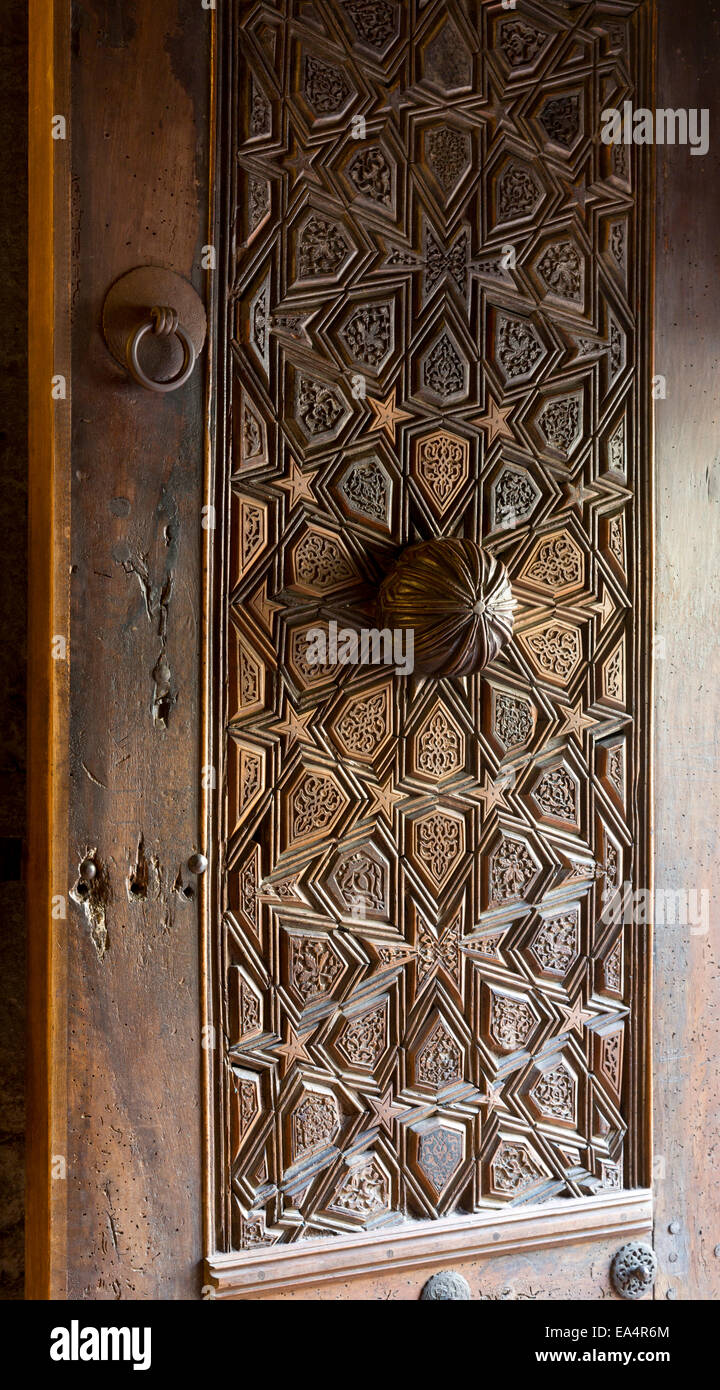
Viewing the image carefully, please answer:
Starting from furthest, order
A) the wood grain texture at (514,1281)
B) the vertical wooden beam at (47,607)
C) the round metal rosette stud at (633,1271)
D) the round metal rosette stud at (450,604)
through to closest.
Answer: the round metal rosette stud at (633,1271)
the wood grain texture at (514,1281)
the round metal rosette stud at (450,604)
the vertical wooden beam at (47,607)

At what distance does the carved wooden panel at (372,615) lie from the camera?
2.11 metres

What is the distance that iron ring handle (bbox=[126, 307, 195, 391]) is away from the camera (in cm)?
195

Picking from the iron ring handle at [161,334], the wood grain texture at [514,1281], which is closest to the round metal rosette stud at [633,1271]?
the wood grain texture at [514,1281]

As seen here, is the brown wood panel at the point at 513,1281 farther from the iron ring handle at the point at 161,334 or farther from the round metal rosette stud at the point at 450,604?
the iron ring handle at the point at 161,334

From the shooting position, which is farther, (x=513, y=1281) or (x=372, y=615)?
(x=513, y=1281)

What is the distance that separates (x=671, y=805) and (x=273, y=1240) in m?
1.40

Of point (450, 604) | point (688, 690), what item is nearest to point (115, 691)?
point (450, 604)

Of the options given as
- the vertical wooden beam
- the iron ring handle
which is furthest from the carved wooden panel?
the vertical wooden beam

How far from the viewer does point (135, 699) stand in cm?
205

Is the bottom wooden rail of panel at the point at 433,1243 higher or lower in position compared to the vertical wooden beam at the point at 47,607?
lower

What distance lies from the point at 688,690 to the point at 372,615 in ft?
2.87

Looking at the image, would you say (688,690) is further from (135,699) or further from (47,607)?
(47,607)

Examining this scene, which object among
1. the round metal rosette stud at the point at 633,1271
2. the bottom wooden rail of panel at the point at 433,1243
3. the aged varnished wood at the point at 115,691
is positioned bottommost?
the round metal rosette stud at the point at 633,1271

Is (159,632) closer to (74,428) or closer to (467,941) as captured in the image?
(74,428)
